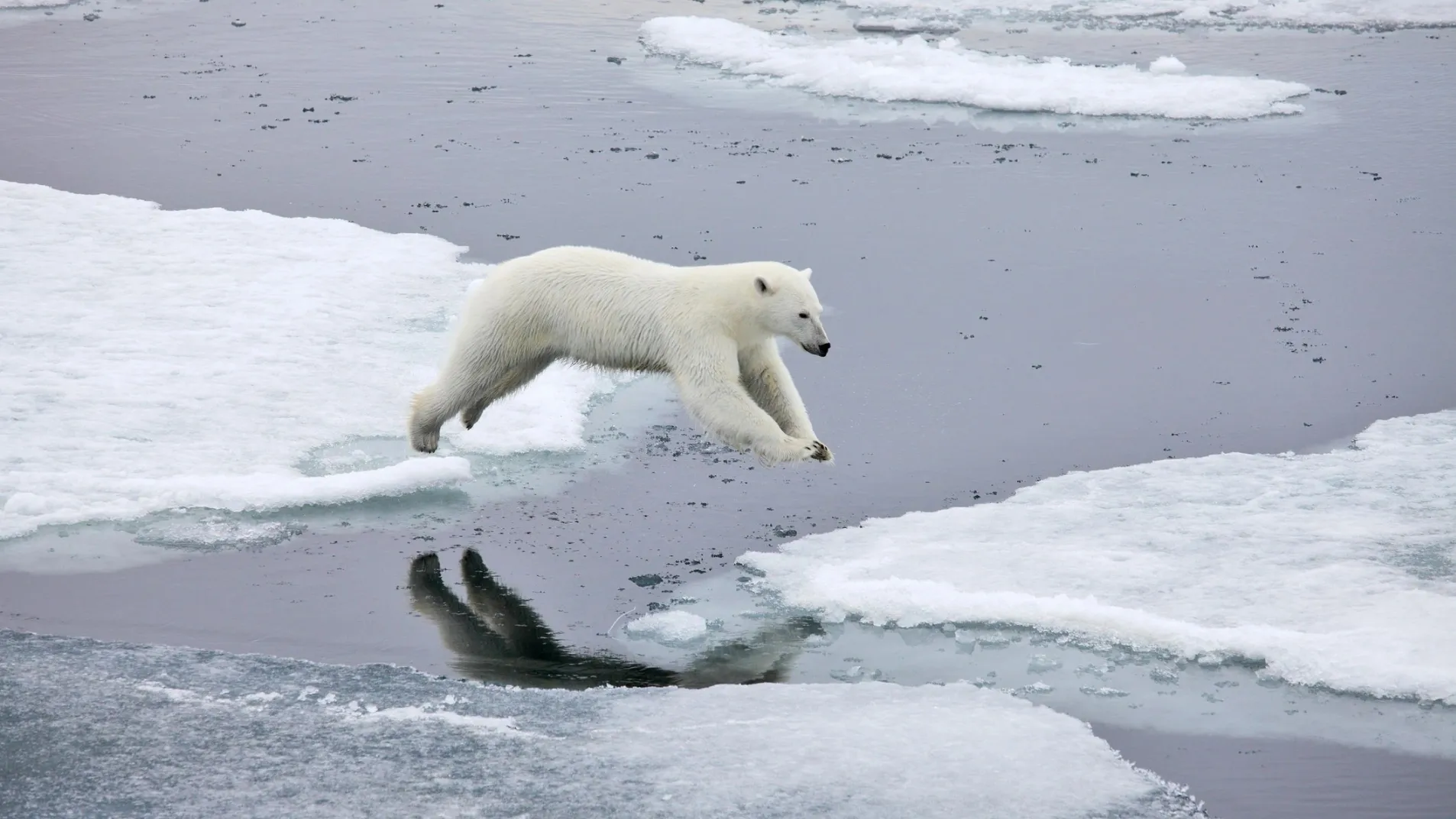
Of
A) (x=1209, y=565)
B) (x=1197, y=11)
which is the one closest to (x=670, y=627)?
(x=1209, y=565)

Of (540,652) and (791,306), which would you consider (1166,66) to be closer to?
(791,306)

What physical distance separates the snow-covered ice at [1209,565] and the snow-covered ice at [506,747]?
656mm

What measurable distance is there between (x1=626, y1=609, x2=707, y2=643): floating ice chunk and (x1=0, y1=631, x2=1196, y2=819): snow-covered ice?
0.46 metres

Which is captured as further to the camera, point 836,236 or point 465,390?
point 836,236

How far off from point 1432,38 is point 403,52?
9936 millimetres

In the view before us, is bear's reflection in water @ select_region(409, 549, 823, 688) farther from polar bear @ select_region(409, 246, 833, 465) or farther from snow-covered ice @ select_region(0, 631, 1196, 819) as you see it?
polar bear @ select_region(409, 246, 833, 465)

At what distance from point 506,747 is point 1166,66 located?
10.8m

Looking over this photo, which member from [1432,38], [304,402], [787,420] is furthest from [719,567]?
[1432,38]

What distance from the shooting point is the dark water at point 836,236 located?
217 inches

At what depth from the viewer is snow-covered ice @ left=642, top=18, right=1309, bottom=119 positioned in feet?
41.0

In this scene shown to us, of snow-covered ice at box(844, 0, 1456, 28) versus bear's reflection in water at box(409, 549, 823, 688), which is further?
snow-covered ice at box(844, 0, 1456, 28)

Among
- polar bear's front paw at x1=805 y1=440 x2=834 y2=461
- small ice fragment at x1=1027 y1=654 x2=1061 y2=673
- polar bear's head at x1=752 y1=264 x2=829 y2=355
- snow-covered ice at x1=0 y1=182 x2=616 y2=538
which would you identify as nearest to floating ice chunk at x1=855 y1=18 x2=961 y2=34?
snow-covered ice at x1=0 y1=182 x2=616 y2=538

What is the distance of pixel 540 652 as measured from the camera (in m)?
5.07

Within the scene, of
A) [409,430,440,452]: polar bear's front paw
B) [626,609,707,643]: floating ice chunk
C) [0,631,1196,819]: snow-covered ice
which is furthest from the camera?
[409,430,440,452]: polar bear's front paw
